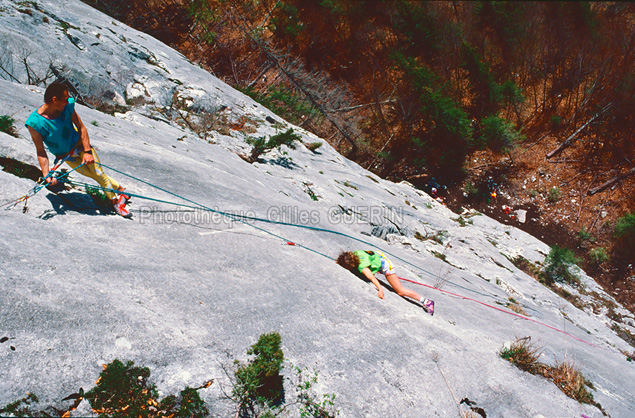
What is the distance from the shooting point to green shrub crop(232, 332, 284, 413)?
86.8 inches

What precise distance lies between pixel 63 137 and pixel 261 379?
311cm

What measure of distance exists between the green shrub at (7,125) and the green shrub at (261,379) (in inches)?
153

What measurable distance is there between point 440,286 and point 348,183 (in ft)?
14.9

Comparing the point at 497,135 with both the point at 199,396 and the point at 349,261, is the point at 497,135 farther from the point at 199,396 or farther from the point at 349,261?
the point at 199,396

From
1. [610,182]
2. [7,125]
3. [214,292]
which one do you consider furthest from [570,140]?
[7,125]

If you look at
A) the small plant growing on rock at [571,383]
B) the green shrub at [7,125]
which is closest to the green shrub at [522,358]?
the small plant growing on rock at [571,383]

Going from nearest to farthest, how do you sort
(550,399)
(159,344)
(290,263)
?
(159,344) < (550,399) < (290,263)

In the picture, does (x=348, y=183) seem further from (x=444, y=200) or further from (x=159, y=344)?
(x=444, y=200)

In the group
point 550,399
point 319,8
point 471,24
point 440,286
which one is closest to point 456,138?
point 471,24

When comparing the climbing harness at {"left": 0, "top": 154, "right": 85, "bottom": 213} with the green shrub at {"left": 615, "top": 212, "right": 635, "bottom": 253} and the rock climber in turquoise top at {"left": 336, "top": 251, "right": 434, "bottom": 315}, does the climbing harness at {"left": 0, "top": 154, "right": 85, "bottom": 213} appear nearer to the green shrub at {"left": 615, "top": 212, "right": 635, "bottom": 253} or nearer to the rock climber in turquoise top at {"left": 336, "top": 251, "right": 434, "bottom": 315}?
the rock climber in turquoise top at {"left": 336, "top": 251, "right": 434, "bottom": 315}

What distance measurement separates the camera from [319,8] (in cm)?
1689

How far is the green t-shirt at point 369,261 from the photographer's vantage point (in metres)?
4.30

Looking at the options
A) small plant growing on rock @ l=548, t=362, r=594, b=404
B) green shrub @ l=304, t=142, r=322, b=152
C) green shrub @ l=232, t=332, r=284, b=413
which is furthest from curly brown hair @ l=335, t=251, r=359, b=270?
green shrub @ l=304, t=142, r=322, b=152

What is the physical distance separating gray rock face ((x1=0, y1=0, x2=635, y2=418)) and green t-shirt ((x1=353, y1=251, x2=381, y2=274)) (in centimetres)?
25
